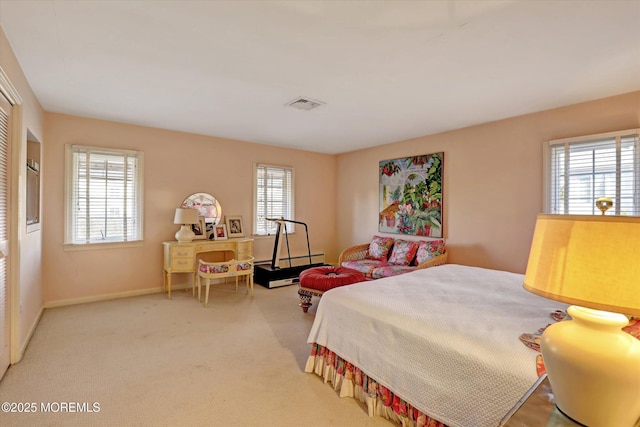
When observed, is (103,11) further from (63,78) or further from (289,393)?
(289,393)

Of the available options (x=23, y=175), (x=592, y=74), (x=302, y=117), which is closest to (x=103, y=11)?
(x=23, y=175)

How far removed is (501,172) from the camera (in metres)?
3.94

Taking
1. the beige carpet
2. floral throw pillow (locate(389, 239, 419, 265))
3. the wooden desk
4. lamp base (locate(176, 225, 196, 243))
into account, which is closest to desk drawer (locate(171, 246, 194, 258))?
the wooden desk

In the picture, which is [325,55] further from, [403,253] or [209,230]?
[209,230]

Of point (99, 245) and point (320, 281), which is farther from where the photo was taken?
point (99, 245)

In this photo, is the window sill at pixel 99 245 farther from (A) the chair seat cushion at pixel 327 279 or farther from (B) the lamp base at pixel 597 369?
(B) the lamp base at pixel 597 369

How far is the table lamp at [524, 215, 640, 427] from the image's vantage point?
771 millimetres

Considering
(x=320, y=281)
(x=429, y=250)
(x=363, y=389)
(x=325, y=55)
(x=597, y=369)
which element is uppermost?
(x=325, y=55)

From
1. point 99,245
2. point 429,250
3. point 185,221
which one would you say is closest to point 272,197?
point 185,221

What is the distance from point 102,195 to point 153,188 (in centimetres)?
61

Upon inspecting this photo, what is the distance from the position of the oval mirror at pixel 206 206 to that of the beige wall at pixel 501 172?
3.15 meters

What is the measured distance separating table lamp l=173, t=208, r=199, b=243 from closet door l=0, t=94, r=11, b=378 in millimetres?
2017

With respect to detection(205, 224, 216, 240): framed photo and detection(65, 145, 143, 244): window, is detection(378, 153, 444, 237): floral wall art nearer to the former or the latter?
detection(205, 224, 216, 240): framed photo

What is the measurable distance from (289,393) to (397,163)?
13.0ft
